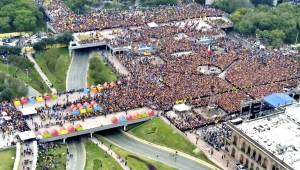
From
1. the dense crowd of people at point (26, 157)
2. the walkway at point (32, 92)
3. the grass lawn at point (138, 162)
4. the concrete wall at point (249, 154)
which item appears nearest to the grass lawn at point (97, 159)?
the grass lawn at point (138, 162)

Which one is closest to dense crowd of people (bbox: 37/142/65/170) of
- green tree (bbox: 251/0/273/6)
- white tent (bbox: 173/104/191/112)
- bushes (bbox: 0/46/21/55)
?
white tent (bbox: 173/104/191/112)

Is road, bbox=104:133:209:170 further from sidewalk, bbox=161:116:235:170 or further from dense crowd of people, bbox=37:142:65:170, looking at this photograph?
dense crowd of people, bbox=37:142:65:170

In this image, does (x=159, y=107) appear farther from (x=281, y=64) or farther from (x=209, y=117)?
(x=281, y=64)

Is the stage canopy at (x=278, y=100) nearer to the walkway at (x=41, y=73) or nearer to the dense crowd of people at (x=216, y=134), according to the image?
the dense crowd of people at (x=216, y=134)

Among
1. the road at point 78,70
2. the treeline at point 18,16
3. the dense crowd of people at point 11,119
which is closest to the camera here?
the dense crowd of people at point 11,119

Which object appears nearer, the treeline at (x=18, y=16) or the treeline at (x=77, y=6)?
the treeline at (x=18, y=16)

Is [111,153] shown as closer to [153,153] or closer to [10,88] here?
[153,153]

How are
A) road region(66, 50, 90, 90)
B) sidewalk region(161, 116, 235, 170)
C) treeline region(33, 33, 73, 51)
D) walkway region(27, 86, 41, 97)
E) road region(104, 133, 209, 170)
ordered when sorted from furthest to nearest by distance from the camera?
treeline region(33, 33, 73, 51) < road region(66, 50, 90, 90) < walkway region(27, 86, 41, 97) < road region(104, 133, 209, 170) < sidewalk region(161, 116, 235, 170)
